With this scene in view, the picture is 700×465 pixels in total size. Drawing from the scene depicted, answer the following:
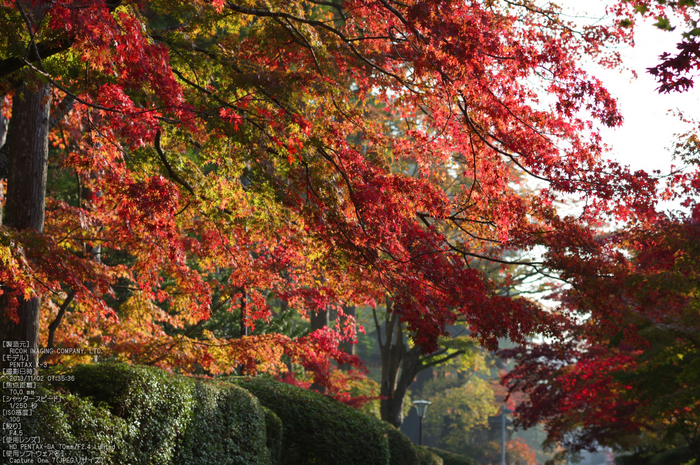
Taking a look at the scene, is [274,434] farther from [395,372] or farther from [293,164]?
[395,372]

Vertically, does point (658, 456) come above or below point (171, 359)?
below

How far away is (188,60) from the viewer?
23.5 ft

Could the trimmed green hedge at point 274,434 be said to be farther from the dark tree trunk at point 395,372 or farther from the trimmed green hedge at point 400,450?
the dark tree trunk at point 395,372

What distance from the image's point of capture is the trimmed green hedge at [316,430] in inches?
363

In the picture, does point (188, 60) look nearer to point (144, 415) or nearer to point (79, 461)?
point (144, 415)

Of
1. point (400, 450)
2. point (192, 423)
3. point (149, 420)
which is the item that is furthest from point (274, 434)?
point (400, 450)

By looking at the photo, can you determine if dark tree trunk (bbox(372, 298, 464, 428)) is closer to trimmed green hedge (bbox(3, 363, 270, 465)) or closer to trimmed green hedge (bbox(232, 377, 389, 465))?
trimmed green hedge (bbox(232, 377, 389, 465))

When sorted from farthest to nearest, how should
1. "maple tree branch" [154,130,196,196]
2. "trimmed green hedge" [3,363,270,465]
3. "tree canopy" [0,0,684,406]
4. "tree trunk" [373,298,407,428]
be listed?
"tree trunk" [373,298,407,428] → "maple tree branch" [154,130,196,196] → "tree canopy" [0,0,684,406] → "trimmed green hedge" [3,363,270,465]

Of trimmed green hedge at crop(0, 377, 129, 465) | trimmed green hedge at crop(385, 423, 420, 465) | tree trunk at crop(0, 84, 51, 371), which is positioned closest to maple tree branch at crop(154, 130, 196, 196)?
tree trunk at crop(0, 84, 51, 371)

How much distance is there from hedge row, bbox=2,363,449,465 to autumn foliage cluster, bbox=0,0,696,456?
1.24m

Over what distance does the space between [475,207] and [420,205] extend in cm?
116

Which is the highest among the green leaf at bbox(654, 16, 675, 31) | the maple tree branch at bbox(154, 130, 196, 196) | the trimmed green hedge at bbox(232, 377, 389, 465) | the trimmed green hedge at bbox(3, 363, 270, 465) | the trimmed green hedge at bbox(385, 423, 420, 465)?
the maple tree branch at bbox(154, 130, 196, 196)

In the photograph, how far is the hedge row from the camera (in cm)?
432

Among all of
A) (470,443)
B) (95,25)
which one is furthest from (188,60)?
(470,443)
